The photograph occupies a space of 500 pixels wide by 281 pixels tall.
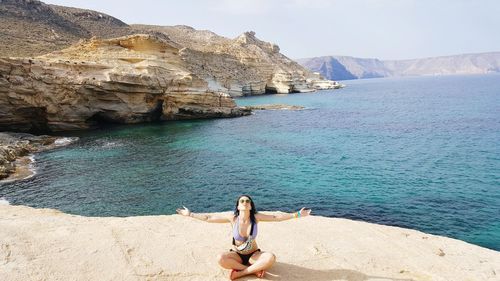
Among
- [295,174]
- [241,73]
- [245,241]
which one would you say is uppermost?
[241,73]

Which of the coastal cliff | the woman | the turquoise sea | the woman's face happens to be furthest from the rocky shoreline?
the woman's face

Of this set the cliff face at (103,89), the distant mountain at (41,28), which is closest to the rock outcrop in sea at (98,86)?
the cliff face at (103,89)

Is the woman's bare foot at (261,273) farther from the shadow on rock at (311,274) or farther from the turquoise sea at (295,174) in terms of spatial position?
the turquoise sea at (295,174)

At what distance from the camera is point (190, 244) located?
9.73 m

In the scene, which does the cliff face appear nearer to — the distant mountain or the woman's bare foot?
the distant mountain

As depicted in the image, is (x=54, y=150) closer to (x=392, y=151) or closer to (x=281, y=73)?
(x=392, y=151)

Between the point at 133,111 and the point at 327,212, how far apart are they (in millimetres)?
38049

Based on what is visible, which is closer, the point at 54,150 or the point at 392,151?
the point at 392,151

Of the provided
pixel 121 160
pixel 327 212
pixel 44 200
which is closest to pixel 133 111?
pixel 121 160

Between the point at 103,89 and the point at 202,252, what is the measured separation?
41327 millimetres

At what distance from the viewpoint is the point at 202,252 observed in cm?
923

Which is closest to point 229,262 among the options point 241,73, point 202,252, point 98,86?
point 202,252

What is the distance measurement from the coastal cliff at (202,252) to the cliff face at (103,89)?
37677 millimetres

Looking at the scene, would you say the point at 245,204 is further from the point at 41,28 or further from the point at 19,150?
the point at 41,28
